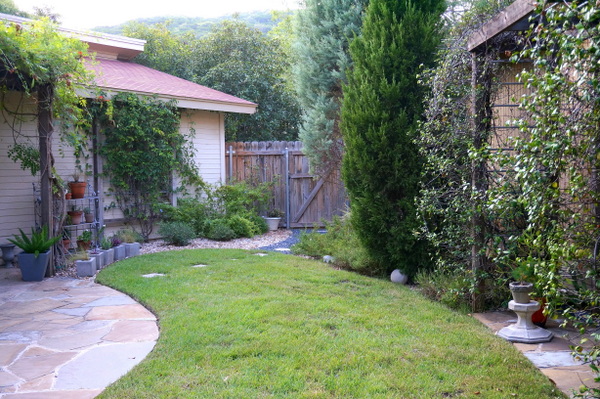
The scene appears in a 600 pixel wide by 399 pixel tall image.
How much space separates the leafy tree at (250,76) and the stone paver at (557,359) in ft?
43.7

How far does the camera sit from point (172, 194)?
10797 mm

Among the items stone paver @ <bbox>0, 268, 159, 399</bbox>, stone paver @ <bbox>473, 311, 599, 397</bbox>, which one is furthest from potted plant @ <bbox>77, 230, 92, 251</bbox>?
stone paver @ <bbox>473, 311, 599, 397</bbox>

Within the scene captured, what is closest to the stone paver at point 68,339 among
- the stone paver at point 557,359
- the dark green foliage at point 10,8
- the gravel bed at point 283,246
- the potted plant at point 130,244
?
the potted plant at point 130,244

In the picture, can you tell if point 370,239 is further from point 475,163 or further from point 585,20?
point 585,20

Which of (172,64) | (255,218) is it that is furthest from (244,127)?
(255,218)

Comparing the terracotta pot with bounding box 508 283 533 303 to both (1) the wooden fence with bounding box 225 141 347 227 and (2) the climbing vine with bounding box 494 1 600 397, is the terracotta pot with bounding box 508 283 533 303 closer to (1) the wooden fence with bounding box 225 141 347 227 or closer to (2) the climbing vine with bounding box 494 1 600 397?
(2) the climbing vine with bounding box 494 1 600 397

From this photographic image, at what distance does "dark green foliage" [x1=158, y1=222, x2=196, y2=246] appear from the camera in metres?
9.43

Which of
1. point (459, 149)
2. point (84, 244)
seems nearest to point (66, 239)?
point (84, 244)

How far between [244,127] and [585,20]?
52.7 ft

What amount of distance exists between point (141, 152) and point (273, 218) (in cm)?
349

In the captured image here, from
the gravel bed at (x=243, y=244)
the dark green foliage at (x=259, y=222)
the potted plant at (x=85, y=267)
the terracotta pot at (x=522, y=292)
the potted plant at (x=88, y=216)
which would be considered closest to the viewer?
the terracotta pot at (x=522, y=292)

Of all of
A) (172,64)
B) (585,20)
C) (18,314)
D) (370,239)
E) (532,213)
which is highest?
(172,64)

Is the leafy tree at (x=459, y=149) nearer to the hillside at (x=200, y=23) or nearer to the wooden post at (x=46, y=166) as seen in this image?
the wooden post at (x=46, y=166)

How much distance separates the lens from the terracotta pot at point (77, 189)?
832 cm
